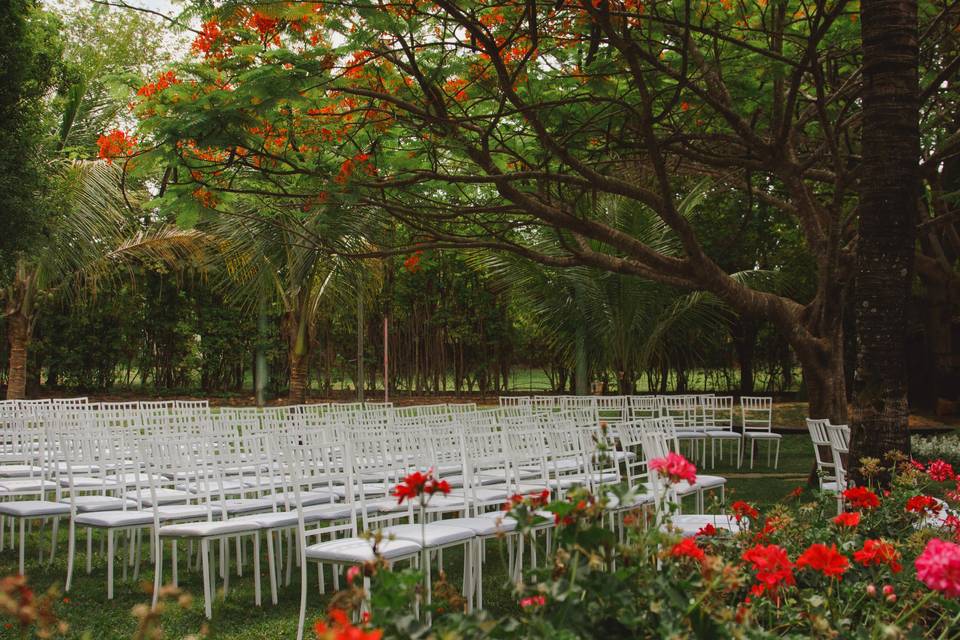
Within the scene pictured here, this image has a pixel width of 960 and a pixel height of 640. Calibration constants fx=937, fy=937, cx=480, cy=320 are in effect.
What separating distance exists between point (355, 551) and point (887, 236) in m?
2.86

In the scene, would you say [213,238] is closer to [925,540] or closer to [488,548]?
[488,548]

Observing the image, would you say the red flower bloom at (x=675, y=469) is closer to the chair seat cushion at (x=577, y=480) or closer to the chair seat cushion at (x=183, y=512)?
the chair seat cushion at (x=577, y=480)

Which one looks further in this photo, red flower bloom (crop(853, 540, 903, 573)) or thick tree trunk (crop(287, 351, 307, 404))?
thick tree trunk (crop(287, 351, 307, 404))

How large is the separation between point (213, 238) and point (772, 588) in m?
13.8

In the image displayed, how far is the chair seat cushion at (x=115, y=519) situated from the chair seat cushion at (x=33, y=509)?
0.39m

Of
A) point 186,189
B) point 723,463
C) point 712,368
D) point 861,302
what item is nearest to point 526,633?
point 861,302

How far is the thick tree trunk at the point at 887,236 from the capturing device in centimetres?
433

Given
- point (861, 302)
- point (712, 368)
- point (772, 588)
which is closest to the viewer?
point (772, 588)

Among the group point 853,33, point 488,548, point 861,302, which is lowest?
point 488,548

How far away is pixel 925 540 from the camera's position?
109 inches

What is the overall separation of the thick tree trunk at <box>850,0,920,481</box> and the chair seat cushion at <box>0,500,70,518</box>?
455 cm

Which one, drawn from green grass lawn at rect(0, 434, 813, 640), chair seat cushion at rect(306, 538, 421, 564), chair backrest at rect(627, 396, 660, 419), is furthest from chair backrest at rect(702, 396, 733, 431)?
Result: chair seat cushion at rect(306, 538, 421, 564)

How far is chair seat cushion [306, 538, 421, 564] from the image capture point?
4.14m

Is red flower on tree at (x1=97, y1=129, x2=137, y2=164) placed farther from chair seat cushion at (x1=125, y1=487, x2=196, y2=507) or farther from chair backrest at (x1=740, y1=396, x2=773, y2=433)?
chair backrest at (x1=740, y1=396, x2=773, y2=433)
